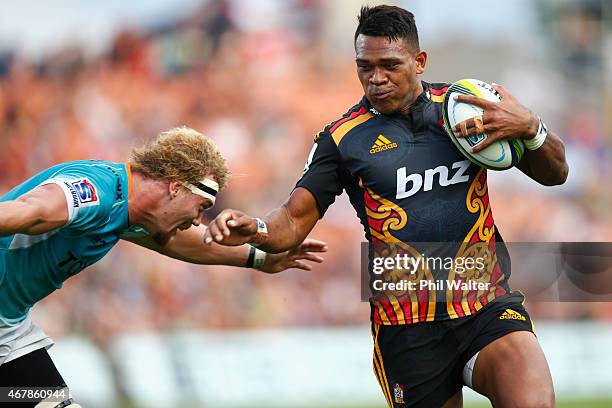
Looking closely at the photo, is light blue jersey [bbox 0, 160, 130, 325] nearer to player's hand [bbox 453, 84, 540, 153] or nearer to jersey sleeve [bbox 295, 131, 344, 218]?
jersey sleeve [bbox 295, 131, 344, 218]

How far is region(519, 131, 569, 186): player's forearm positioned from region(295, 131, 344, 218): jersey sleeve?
3.66 ft

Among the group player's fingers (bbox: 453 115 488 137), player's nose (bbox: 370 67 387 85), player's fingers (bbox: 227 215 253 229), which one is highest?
player's nose (bbox: 370 67 387 85)

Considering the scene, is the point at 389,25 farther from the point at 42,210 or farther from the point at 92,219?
the point at 42,210

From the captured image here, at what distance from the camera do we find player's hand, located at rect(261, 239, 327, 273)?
21.0 feet

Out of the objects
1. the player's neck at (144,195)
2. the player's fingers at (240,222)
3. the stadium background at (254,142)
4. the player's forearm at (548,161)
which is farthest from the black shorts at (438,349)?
the stadium background at (254,142)

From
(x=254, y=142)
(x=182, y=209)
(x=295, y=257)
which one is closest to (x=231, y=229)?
(x=182, y=209)

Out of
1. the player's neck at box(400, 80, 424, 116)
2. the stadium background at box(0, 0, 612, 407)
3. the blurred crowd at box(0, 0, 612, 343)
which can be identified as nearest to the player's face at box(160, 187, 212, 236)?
the player's neck at box(400, 80, 424, 116)

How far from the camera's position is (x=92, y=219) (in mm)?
5145

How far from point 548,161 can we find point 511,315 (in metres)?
0.92

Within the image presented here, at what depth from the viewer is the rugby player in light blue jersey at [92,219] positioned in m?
5.21

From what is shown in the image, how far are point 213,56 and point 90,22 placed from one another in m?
1.93

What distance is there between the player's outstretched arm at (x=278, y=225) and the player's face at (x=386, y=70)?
715 mm

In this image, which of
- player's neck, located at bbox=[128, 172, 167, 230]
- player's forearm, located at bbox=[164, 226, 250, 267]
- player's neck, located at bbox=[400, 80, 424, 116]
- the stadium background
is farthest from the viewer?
the stadium background

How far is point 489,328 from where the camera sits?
5.39 meters
